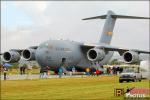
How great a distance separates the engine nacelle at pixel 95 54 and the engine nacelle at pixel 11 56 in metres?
10.7

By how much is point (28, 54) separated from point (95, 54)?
10.1m

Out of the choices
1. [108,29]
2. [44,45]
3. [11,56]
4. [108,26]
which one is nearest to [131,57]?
[44,45]

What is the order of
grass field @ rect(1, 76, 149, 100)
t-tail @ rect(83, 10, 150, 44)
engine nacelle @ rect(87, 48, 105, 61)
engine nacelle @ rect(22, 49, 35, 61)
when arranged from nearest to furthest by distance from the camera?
grass field @ rect(1, 76, 149, 100) → engine nacelle @ rect(87, 48, 105, 61) → engine nacelle @ rect(22, 49, 35, 61) → t-tail @ rect(83, 10, 150, 44)

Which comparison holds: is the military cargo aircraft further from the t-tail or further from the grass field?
the grass field

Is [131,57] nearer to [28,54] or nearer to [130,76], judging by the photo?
[28,54]

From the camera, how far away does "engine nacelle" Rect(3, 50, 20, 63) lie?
2444 inches

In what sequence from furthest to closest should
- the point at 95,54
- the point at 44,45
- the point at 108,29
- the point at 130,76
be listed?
the point at 108,29, the point at 95,54, the point at 44,45, the point at 130,76

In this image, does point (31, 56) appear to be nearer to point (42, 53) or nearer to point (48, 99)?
point (42, 53)

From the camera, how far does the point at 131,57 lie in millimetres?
55906

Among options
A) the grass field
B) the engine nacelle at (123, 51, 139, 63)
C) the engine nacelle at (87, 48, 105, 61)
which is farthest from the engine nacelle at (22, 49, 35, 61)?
the grass field

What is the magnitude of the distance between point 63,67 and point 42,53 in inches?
194

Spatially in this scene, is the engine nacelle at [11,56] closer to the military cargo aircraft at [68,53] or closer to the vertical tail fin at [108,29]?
the military cargo aircraft at [68,53]

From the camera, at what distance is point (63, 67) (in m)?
60.4

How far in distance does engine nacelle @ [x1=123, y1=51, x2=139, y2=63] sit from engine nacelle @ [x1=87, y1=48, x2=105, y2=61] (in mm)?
3233
